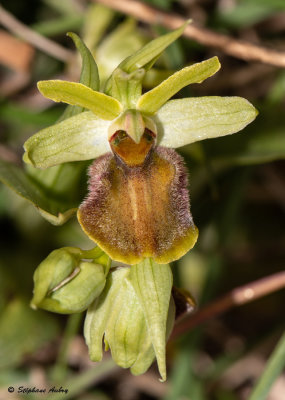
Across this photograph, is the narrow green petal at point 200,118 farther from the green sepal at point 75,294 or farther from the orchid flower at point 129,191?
the green sepal at point 75,294

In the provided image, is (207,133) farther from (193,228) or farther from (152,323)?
(152,323)

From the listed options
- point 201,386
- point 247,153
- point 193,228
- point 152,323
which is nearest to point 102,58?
point 247,153

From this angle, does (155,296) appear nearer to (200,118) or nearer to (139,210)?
(139,210)

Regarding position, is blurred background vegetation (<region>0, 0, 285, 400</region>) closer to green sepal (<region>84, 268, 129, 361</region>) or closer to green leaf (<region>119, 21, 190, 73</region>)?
green sepal (<region>84, 268, 129, 361</region>)

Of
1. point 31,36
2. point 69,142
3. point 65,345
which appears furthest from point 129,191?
point 31,36

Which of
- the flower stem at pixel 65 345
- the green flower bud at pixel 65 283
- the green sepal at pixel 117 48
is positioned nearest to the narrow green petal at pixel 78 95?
the green flower bud at pixel 65 283

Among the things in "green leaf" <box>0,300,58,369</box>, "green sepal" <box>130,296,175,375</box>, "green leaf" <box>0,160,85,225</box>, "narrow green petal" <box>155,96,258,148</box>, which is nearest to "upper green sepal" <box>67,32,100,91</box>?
"narrow green petal" <box>155,96,258,148</box>
